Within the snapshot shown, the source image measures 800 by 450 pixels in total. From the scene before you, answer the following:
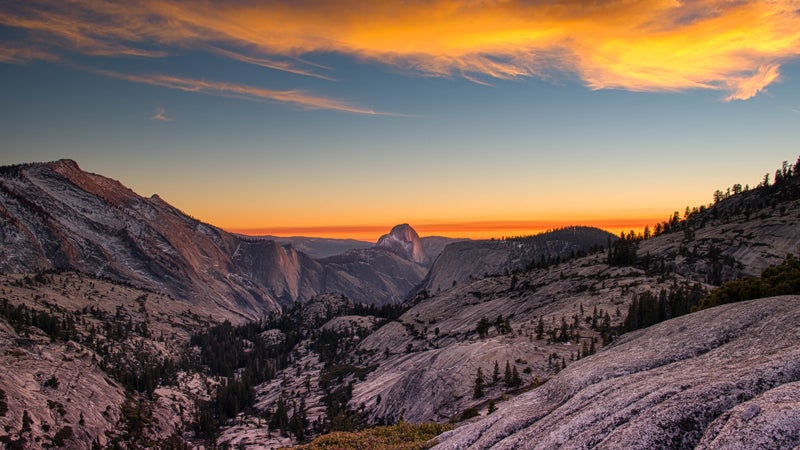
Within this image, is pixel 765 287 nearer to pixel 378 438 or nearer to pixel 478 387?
pixel 478 387

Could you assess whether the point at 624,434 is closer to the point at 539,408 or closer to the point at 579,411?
the point at 579,411

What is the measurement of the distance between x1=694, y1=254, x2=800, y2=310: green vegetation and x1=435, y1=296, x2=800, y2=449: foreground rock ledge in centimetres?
3815

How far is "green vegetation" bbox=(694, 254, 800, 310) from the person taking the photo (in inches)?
2648

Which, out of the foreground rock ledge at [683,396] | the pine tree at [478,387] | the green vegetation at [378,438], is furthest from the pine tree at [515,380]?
the foreground rock ledge at [683,396]

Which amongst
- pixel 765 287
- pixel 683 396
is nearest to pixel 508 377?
pixel 765 287

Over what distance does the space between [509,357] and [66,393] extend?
582 feet

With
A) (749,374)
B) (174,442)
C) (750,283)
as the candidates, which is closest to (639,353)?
(749,374)

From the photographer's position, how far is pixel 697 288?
150 meters

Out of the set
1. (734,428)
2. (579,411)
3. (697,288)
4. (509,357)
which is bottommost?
(509,357)

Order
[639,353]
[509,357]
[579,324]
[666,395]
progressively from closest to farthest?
1. [666,395]
2. [639,353]
3. [509,357]
4. [579,324]

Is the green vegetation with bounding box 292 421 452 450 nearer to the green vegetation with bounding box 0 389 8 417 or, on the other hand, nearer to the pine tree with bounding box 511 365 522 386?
the pine tree with bounding box 511 365 522 386

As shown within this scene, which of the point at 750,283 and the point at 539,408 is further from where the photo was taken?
the point at 750,283

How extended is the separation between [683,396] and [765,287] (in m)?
64.3

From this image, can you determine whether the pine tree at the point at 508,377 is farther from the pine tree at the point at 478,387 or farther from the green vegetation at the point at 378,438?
the green vegetation at the point at 378,438
